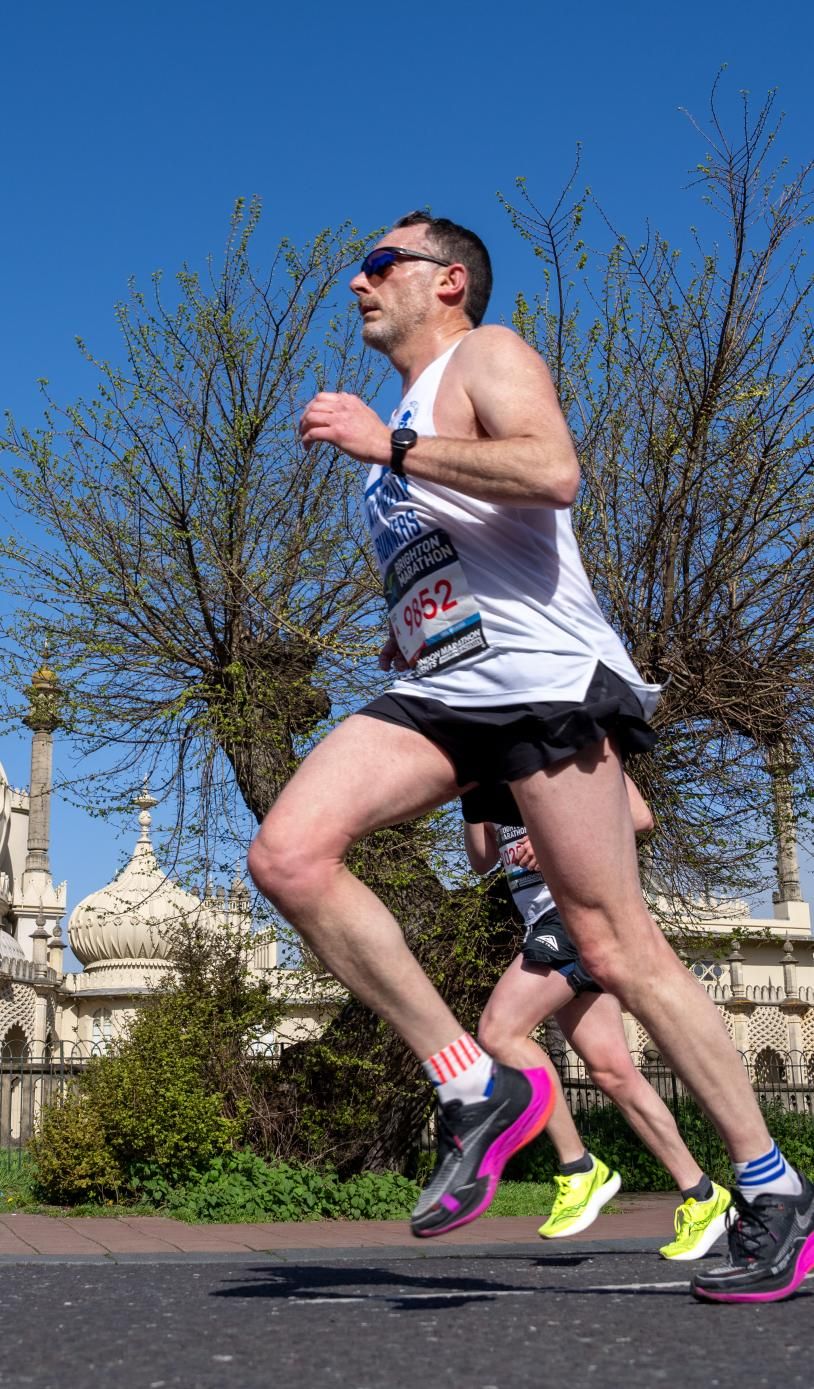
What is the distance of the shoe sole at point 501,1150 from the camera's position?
2.72 metres

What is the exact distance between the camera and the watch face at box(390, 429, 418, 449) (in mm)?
3000

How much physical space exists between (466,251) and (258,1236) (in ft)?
20.3

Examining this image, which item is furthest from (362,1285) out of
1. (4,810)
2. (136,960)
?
(4,810)

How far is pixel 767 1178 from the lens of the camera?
9.54 feet

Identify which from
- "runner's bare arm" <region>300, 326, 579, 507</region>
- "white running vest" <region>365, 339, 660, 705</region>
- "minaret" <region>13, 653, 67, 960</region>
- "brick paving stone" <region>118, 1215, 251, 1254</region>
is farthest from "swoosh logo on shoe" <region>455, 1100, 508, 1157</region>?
"minaret" <region>13, 653, 67, 960</region>

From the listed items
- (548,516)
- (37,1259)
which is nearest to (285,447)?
(37,1259)

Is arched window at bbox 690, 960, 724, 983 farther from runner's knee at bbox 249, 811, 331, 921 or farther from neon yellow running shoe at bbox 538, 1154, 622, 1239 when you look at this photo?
runner's knee at bbox 249, 811, 331, 921

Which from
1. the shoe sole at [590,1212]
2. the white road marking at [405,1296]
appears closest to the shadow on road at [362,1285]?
the white road marking at [405,1296]

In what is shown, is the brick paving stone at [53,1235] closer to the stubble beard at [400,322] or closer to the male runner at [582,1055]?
the male runner at [582,1055]

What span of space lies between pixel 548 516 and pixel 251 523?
334 inches

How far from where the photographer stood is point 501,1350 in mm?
2287

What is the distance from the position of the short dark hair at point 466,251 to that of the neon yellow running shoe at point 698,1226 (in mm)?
2745

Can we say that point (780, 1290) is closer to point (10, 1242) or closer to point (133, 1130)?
point (10, 1242)

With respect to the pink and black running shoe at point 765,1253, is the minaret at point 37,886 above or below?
above
